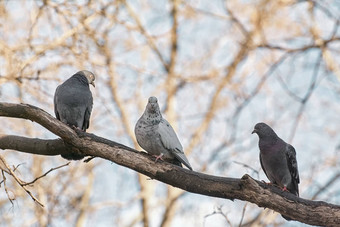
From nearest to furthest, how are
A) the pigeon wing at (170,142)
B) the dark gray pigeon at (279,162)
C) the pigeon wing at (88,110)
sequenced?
the pigeon wing at (170,142), the dark gray pigeon at (279,162), the pigeon wing at (88,110)

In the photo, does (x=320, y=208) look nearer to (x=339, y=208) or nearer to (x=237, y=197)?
(x=339, y=208)

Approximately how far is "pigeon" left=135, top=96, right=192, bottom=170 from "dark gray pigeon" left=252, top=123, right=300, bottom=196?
47.2 inches

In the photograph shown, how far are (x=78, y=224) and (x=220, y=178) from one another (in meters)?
9.71

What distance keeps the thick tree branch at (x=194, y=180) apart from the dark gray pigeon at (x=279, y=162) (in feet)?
5.23

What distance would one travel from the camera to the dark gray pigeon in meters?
6.39

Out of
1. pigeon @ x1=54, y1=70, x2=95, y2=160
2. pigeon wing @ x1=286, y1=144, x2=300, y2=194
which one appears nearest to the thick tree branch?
pigeon @ x1=54, y1=70, x2=95, y2=160

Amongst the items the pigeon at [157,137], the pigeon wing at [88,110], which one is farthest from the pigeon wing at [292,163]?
the pigeon wing at [88,110]

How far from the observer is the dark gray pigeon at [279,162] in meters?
6.39

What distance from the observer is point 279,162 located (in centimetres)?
638

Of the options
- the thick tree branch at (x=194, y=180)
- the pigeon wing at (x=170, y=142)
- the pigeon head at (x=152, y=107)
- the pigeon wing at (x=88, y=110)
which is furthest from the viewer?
the pigeon wing at (x=88, y=110)

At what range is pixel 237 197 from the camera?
4.82m

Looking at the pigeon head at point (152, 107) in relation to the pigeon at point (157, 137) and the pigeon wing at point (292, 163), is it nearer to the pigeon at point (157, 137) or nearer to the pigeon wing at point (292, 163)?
the pigeon at point (157, 137)

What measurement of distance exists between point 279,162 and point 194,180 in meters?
1.87

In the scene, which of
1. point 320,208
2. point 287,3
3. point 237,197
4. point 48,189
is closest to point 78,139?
point 237,197
